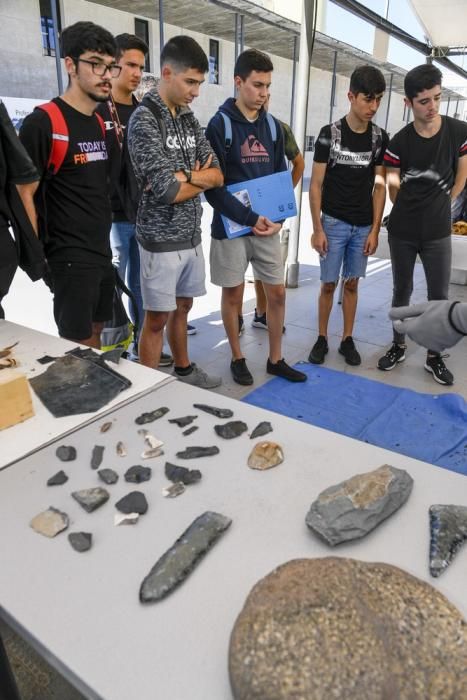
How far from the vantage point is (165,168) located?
1.99m

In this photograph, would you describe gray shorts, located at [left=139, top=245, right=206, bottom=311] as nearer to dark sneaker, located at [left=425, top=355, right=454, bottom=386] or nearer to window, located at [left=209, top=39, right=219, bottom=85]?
dark sneaker, located at [left=425, top=355, right=454, bottom=386]

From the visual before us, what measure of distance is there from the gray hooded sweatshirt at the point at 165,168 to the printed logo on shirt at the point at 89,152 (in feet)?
0.46

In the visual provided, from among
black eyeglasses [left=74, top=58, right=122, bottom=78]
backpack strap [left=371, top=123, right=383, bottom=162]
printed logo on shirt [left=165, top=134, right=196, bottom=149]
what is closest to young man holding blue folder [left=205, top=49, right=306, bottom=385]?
printed logo on shirt [left=165, top=134, right=196, bottom=149]

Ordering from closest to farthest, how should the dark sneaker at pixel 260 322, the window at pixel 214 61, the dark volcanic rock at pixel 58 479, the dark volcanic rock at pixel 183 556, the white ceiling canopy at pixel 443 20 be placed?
1. the dark volcanic rock at pixel 183 556
2. the dark volcanic rock at pixel 58 479
3. the dark sneaker at pixel 260 322
4. the white ceiling canopy at pixel 443 20
5. the window at pixel 214 61

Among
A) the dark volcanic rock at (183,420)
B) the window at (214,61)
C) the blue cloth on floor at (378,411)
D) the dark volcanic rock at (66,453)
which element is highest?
the window at (214,61)

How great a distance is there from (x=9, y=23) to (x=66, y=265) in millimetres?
13736

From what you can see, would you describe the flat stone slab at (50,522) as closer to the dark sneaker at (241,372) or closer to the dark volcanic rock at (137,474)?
the dark volcanic rock at (137,474)

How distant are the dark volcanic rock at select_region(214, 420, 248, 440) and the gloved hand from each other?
1.53 ft

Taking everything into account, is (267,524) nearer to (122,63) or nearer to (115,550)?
(115,550)

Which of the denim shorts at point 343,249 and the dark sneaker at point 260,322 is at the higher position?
the denim shorts at point 343,249

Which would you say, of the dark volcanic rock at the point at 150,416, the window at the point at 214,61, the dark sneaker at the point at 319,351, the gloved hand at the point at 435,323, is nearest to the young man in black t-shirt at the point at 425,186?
the dark sneaker at the point at 319,351

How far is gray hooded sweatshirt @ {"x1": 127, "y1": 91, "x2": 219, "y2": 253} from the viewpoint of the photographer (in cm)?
200

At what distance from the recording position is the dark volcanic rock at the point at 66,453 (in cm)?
105

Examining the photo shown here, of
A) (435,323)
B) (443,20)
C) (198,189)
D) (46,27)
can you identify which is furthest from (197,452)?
(46,27)
